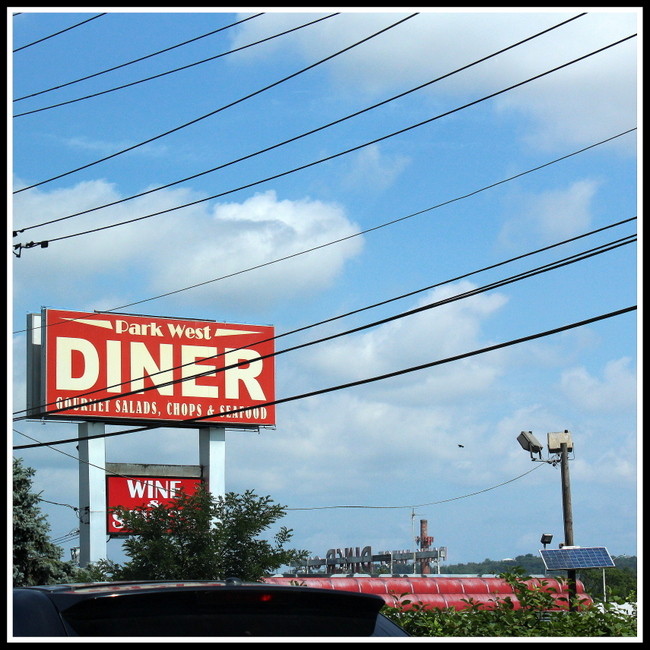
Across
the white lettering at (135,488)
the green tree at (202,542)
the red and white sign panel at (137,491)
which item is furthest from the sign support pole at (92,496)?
the green tree at (202,542)

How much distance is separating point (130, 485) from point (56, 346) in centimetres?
617

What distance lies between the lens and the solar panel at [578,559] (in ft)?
46.0

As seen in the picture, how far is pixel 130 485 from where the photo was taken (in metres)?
36.0

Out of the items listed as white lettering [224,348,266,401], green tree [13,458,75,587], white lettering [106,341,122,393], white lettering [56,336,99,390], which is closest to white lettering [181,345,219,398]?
white lettering [224,348,266,401]

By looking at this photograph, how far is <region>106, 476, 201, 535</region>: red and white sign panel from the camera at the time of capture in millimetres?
34969

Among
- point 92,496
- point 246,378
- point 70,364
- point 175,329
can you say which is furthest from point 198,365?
point 92,496

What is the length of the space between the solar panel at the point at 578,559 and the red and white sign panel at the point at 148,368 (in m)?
22.2

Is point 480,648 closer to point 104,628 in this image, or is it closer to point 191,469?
point 104,628

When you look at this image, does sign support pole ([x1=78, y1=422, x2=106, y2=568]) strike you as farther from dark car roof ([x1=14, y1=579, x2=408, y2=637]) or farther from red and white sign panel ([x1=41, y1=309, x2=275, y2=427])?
dark car roof ([x1=14, y1=579, x2=408, y2=637])

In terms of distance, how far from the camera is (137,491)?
3625cm

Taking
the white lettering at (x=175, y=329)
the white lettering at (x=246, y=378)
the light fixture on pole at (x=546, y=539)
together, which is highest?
the white lettering at (x=175, y=329)

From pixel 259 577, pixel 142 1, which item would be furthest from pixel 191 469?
pixel 142 1

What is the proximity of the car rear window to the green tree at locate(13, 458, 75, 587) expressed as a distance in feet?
74.0

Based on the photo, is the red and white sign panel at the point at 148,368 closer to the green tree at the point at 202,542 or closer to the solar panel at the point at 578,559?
the green tree at the point at 202,542
